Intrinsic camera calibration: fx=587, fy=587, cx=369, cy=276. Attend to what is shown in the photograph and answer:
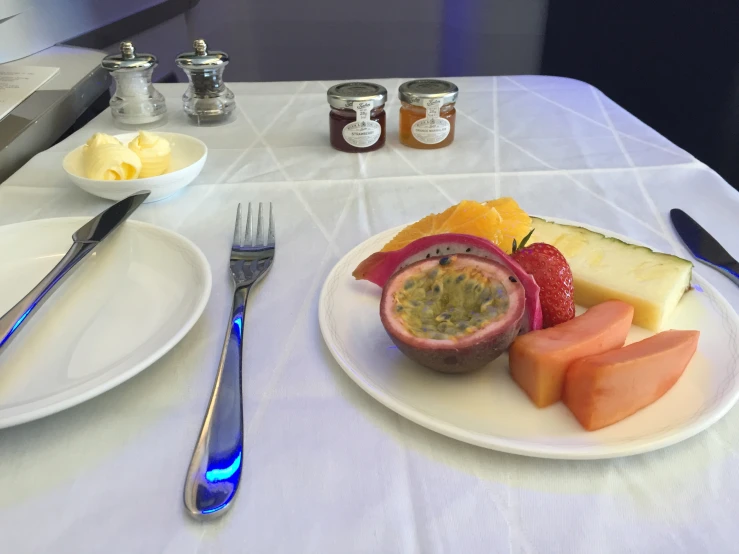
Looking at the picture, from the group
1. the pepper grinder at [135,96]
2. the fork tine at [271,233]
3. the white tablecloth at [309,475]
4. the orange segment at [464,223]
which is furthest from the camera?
the pepper grinder at [135,96]

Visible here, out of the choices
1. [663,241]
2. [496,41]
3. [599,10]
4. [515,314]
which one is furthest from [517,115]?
[496,41]

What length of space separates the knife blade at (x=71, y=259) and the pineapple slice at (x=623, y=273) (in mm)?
539

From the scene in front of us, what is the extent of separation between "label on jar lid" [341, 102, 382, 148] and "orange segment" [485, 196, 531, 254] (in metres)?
0.47

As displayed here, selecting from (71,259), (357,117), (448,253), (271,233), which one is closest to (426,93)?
(357,117)

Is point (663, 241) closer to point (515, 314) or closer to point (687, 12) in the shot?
point (515, 314)

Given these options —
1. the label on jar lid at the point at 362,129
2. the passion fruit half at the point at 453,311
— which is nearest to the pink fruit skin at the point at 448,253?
the passion fruit half at the point at 453,311

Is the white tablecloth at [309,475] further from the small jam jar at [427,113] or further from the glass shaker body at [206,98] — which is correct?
the glass shaker body at [206,98]

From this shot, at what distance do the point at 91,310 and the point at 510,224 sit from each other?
49 centimetres

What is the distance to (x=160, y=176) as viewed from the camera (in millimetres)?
927

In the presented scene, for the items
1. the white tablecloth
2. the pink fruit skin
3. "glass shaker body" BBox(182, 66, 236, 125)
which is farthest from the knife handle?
"glass shaker body" BBox(182, 66, 236, 125)

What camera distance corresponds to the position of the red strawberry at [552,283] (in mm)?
602

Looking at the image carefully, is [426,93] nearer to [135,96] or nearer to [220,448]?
[135,96]

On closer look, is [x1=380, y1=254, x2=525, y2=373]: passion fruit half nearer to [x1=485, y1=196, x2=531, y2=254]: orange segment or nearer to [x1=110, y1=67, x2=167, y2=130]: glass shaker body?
[x1=485, y1=196, x2=531, y2=254]: orange segment

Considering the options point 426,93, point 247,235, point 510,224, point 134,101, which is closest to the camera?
point 510,224
